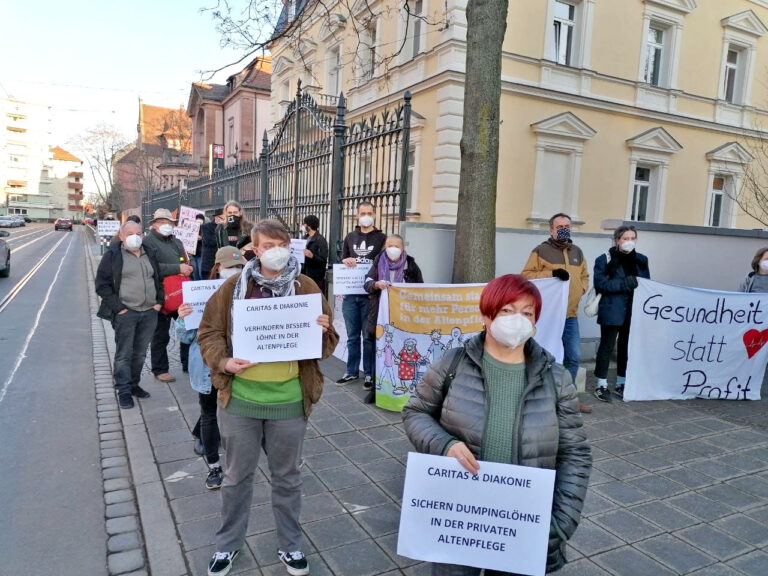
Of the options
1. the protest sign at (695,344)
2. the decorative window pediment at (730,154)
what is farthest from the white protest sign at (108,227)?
the decorative window pediment at (730,154)

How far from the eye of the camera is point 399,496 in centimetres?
393

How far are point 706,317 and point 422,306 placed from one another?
11.7 feet

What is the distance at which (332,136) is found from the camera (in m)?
8.77

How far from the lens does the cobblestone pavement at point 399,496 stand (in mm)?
3205

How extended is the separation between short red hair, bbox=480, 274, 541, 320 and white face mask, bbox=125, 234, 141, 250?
4.76 meters

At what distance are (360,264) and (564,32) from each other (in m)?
13.7

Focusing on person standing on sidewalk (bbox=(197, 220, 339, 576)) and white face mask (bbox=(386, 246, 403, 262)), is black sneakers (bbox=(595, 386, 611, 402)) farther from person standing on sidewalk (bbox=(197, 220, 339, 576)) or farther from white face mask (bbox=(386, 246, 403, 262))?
person standing on sidewalk (bbox=(197, 220, 339, 576))

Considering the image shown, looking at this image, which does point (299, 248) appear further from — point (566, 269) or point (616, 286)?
point (616, 286)

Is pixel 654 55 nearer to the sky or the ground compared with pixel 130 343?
nearer to the sky

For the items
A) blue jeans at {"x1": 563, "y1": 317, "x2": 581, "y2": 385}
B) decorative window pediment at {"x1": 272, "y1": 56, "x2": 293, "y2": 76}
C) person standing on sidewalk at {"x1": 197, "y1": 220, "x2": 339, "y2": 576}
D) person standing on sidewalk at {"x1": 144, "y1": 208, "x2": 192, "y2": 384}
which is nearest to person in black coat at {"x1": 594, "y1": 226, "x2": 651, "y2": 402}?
blue jeans at {"x1": 563, "y1": 317, "x2": 581, "y2": 385}

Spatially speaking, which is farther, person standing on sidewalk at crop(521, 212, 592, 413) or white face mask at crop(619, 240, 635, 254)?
white face mask at crop(619, 240, 635, 254)

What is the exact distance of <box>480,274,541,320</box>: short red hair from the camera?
7.07ft

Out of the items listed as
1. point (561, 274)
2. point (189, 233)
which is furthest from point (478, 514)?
point (189, 233)

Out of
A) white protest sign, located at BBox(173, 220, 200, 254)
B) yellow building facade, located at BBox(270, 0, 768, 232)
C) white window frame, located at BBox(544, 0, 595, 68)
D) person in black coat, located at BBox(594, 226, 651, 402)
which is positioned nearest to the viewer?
person in black coat, located at BBox(594, 226, 651, 402)
